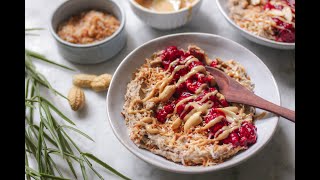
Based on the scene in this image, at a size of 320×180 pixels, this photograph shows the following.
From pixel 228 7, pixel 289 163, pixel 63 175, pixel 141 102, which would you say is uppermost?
pixel 228 7

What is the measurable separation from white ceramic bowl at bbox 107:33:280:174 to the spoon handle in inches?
1.6

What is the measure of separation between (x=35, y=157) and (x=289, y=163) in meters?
0.99

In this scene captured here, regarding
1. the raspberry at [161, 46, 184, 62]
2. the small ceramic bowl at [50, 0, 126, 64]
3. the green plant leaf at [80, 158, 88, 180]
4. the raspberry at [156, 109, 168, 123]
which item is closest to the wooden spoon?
the raspberry at [161, 46, 184, 62]

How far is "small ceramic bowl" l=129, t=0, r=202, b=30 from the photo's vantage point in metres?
1.87

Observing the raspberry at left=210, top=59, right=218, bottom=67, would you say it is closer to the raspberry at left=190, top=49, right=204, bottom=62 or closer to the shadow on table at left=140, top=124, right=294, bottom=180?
the raspberry at left=190, top=49, right=204, bottom=62

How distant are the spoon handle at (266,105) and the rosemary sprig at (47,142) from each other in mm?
529

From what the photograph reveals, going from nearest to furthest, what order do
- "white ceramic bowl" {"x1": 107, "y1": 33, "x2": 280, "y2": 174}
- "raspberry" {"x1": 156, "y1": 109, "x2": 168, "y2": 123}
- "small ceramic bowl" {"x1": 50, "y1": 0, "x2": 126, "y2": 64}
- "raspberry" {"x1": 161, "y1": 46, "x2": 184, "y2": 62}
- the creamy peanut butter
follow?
"white ceramic bowl" {"x1": 107, "y1": 33, "x2": 280, "y2": 174}
"raspberry" {"x1": 156, "y1": 109, "x2": 168, "y2": 123}
"raspberry" {"x1": 161, "y1": 46, "x2": 184, "y2": 62}
"small ceramic bowl" {"x1": 50, "y1": 0, "x2": 126, "y2": 64}
the creamy peanut butter

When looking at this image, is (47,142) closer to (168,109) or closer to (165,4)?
(168,109)

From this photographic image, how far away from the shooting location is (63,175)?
5.26 feet

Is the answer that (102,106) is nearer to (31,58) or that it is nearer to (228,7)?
(31,58)

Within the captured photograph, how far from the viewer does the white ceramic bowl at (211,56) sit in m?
1.41

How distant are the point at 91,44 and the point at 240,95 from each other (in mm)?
696

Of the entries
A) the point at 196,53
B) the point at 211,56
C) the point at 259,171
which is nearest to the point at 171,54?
the point at 196,53

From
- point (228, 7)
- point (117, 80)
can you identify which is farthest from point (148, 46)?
Answer: point (228, 7)
